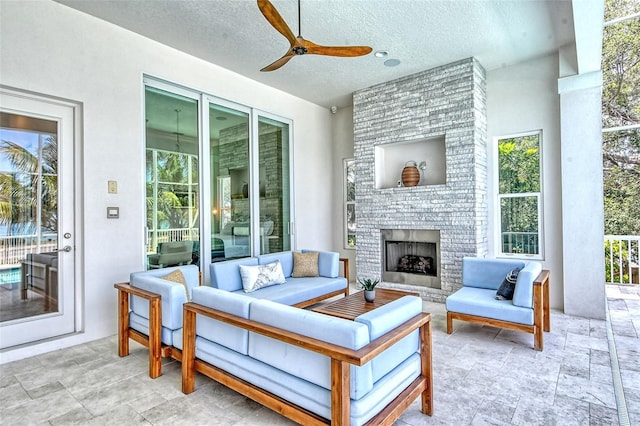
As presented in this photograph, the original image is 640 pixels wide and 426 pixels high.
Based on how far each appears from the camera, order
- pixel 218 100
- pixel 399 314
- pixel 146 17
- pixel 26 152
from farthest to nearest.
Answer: pixel 218 100, pixel 146 17, pixel 26 152, pixel 399 314

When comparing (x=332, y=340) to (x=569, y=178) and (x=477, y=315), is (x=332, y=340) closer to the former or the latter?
(x=477, y=315)

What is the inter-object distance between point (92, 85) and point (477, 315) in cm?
464

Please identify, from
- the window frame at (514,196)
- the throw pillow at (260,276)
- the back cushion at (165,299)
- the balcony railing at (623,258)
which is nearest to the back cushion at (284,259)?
the throw pillow at (260,276)

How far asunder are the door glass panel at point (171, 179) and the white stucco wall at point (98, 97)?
184 mm

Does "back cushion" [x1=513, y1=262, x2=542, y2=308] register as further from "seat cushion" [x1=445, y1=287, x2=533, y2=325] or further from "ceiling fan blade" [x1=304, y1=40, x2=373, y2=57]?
"ceiling fan blade" [x1=304, y1=40, x2=373, y2=57]

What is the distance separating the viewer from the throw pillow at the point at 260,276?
13.3 ft

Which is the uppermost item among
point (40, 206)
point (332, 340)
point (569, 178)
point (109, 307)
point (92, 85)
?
point (92, 85)

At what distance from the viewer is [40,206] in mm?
3465

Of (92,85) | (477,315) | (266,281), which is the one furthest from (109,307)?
(477,315)

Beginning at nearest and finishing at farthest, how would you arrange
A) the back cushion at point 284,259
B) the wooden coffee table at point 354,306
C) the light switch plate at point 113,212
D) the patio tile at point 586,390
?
the patio tile at point 586,390 → the wooden coffee table at point 354,306 → the light switch plate at point 113,212 → the back cushion at point 284,259

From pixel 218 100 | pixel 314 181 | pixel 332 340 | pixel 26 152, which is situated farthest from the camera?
pixel 314 181

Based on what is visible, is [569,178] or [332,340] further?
[569,178]

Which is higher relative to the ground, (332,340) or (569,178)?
(569,178)

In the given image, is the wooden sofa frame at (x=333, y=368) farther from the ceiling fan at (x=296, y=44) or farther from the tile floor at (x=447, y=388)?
the ceiling fan at (x=296, y=44)
